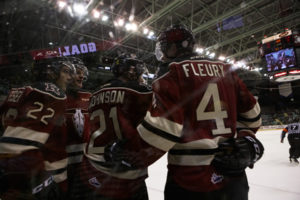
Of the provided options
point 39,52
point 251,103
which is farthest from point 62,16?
point 251,103

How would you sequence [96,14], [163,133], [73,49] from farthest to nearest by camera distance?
[73,49] → [96,14] → [163,133]

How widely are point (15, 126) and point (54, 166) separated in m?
0.56

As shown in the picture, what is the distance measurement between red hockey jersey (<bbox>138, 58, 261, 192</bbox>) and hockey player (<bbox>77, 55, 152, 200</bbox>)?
420mm

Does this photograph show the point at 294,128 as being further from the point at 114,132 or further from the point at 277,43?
the point at 277,43

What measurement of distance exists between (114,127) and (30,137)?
520 mm

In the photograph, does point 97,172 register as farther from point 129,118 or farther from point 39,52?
point 39,52

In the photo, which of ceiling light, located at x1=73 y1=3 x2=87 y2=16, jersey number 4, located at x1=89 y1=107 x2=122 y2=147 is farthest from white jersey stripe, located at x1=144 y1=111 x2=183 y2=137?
ceiling light, located at x1=73 y1=3 x2=87 y2=16

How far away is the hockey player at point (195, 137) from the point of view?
36.5 inches

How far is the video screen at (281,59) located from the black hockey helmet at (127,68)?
1028 centimetres

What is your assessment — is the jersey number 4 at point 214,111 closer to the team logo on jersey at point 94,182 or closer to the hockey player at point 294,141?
the team logo on jersey at point 94,182

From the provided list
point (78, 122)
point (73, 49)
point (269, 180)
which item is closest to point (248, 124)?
point (78, 122)

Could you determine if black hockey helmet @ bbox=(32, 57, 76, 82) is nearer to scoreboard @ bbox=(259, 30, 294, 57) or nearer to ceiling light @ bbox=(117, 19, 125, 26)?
ceiling light @ bbox=(117, 19, 125, 26)

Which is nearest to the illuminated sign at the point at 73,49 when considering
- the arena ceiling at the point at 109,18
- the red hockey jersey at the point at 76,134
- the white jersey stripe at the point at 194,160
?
the arena ceiling at the point at 109,18

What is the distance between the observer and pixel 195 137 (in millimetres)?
1000
